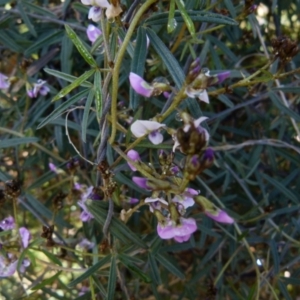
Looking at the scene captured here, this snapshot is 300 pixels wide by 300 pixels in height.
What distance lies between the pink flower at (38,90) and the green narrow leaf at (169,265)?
392 mm

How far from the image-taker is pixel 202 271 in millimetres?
1133

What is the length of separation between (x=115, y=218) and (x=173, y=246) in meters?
0.24

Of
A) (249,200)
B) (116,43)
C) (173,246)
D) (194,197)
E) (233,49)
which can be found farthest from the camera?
(233,49)

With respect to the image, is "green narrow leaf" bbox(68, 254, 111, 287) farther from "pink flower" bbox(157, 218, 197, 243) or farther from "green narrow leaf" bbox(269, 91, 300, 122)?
"green narrow leaf" bbox(269, 91, 300, 122)

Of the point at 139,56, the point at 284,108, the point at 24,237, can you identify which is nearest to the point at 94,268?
the point at 24,237

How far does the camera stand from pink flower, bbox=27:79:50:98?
1050 millimetres

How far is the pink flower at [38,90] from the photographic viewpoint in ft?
3.44

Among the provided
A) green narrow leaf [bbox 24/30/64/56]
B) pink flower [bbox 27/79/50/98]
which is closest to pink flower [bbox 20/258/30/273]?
pink flower [bbox 27/79/50/98]

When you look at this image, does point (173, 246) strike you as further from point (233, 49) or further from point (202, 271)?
→ point (233, 49)

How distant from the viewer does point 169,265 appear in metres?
1.01

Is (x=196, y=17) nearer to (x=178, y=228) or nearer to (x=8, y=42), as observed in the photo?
(x=178, y=228)

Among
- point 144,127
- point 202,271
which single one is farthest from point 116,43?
point 202,271

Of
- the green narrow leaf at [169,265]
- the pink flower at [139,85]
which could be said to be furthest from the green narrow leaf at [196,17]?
the green narrow leaf at [169,265]

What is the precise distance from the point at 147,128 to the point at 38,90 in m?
0.49
